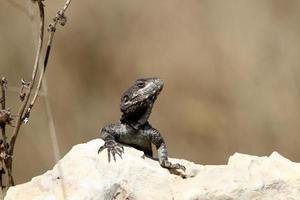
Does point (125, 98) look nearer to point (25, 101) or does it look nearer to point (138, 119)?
point (138, 119)

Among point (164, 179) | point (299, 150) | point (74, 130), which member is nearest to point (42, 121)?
point (74, 130)

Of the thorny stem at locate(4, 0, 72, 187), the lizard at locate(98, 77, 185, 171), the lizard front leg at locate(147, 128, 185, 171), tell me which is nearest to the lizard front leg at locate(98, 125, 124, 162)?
the lizard at locate(98, 77, 185, 171)

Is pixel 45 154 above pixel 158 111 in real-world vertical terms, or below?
below

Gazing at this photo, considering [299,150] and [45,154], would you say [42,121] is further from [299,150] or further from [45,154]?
[299,150]

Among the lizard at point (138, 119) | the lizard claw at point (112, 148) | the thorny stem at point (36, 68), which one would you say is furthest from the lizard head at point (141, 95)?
the thorny stem at point (36, 68)

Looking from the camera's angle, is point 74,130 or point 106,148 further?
point 74,130
